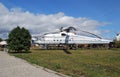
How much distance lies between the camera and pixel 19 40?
54.1m

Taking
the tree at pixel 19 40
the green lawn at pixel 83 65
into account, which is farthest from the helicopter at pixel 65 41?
the green lawn at pixel 83 65

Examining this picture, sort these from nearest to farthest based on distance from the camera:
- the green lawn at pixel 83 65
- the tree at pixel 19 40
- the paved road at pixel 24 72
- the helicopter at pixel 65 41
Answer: the paved road at pixel 24 72 < the green lawn at pixel 83 65 < the tree at pixel 19 40 < the helicopter at pixel 65 41

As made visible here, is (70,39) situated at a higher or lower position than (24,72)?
higher

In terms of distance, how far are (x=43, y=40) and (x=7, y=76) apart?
62438mm

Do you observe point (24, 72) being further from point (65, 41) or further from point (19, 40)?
point (65, 41)

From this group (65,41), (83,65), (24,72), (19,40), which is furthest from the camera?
(65,41)

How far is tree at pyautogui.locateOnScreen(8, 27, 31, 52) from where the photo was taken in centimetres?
5381

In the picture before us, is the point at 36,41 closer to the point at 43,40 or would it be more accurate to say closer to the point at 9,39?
the point at 43,40

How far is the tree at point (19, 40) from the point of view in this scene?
53.8 metres

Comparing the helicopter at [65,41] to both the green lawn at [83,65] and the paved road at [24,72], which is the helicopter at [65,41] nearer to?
the green lawn at [83,65]

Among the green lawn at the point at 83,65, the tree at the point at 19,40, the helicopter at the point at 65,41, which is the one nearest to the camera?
the green lawn at the point at 83,65

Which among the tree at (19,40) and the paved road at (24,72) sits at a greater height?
the tree at (19,40)

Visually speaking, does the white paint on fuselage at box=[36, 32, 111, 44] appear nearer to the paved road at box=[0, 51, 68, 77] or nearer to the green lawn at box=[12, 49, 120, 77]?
the green lawn at box=[12, 49, 120, 77]

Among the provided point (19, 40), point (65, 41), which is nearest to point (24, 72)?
point (19, 40)
